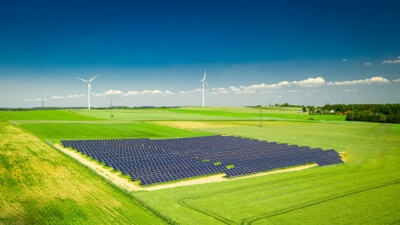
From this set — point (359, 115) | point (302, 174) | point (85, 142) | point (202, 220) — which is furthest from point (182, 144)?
point (359, 115)

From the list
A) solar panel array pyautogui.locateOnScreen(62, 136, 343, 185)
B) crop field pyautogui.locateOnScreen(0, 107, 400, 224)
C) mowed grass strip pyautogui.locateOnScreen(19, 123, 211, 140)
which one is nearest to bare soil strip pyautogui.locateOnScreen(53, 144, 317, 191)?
solar panel array pyautogui.locateOnScreen(62, 136, 343, 185)

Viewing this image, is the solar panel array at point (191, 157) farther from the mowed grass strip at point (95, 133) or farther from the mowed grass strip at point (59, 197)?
the mowed grass strip at point (95, 133)

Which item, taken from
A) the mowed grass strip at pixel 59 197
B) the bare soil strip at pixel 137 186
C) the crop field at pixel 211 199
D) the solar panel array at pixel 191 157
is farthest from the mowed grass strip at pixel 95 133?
the crop field at pixel 211 199

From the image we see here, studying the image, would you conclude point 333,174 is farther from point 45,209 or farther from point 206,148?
point 45,209

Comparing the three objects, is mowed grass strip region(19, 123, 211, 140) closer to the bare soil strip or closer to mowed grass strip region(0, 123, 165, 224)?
mowed grass strip region(0, 123, 165, 224)

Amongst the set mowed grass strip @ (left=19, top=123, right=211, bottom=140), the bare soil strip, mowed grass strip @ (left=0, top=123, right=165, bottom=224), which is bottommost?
the bare soil strip

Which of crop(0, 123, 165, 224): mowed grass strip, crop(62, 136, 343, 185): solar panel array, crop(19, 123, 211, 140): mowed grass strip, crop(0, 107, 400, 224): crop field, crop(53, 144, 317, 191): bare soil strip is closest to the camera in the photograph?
crop(0, 123, 165, 224): mowed grass strip

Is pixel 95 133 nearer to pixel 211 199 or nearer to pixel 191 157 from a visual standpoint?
pixel 191 157
